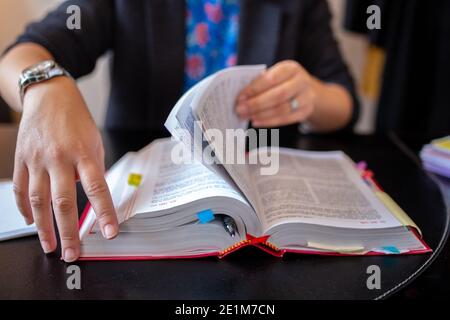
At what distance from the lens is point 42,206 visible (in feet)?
1.44

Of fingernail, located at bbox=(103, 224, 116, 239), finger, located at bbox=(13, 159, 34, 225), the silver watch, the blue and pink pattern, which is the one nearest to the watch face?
the silver watch

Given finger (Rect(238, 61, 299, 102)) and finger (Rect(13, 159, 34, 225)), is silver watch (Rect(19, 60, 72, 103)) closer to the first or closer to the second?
finger (Rect(13, 159, 34, 225))

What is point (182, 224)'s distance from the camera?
1.46 feet

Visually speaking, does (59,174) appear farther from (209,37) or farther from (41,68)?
(209,37)

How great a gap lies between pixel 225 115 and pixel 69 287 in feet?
1.05

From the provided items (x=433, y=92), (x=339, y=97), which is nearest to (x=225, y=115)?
(x=339, y=97)

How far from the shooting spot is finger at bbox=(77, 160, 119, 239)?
43 cm

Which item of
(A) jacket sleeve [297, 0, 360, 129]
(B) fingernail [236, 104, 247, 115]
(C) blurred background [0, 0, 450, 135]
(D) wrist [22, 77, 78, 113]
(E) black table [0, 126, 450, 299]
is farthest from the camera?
(C) blurred background [0, 0, 450, 135]

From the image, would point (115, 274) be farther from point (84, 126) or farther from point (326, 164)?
point (326, 164)

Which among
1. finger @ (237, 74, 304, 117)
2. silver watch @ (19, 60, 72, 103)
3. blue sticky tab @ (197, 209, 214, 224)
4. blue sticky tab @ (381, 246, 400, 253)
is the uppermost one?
silver watch @ (19, 60, 72, 103)

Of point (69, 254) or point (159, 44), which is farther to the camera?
point (159, 44)

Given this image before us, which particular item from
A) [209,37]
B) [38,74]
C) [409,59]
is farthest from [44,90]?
[409,59]

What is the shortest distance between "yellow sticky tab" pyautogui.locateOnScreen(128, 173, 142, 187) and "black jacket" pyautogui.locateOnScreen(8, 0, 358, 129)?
1.17 ft

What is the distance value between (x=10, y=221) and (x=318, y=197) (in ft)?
1.27
